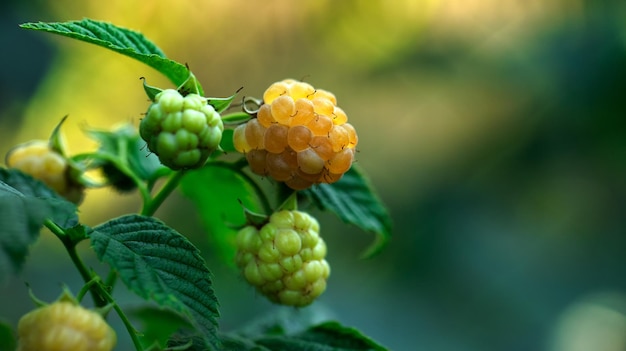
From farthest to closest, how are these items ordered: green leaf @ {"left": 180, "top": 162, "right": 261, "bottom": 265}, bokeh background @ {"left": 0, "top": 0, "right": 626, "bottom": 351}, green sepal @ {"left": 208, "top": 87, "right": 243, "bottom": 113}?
bokeh background @ {"left": 0, "top": 0, "right": 626, "bottom": 351}
green leaf @ {"left": 180, "top": 162, "right": 261, "bottom": 265}
green sepal @ {"left": 208, "top": 87, "right": 243, "bottom": 113}

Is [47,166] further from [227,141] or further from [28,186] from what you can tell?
[227,141]

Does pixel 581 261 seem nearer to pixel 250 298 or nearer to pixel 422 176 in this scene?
pixel 422 176

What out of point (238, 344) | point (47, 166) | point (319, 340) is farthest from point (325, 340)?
point (47, 166)

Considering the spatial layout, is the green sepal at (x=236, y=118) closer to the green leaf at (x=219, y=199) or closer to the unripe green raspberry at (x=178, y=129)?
the unripe green raspberry at (x=178, y=129)

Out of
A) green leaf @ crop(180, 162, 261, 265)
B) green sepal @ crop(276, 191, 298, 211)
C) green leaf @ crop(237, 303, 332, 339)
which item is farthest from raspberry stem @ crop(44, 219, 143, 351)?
green leaf @ crop(237, 303, 332, 339)

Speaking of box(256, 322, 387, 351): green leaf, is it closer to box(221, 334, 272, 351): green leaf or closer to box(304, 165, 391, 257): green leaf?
box(221, 334, 272, 351): green leaf

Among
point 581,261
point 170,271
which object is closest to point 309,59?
point 581,261

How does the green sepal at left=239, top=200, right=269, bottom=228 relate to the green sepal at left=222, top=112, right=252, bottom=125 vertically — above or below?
below
